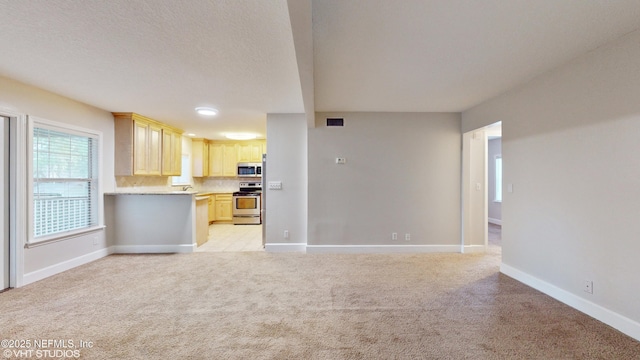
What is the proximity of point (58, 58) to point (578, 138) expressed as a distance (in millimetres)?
4990

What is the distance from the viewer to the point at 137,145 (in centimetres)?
477

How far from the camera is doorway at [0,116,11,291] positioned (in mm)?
3121

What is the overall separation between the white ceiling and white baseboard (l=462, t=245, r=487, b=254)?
2451 mm

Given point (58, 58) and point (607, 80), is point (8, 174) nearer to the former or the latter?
point (58, 58)

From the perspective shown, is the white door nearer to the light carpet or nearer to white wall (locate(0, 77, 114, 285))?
white wall (locate(0, 77, 114, 285))

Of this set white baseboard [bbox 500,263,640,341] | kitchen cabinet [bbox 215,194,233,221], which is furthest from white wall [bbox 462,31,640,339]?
kitchen cabinet [bbox 215,194,233,221]

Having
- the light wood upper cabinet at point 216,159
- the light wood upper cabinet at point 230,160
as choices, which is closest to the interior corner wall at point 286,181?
the light wood upper cabinet at point 230,160

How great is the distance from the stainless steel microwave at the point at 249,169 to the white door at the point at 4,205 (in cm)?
459

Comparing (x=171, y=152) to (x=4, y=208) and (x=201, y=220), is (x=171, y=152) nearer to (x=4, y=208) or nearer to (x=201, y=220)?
(x=201, y=220)

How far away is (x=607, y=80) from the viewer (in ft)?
7.75

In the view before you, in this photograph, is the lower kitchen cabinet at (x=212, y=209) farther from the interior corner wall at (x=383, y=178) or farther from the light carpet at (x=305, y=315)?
the interior corner wall at (x=383, y=178)

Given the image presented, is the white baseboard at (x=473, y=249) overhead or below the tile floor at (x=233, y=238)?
overhead

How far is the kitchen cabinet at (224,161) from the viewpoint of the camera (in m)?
7.65

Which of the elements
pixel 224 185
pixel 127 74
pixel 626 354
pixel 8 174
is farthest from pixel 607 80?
pixel 224 185
